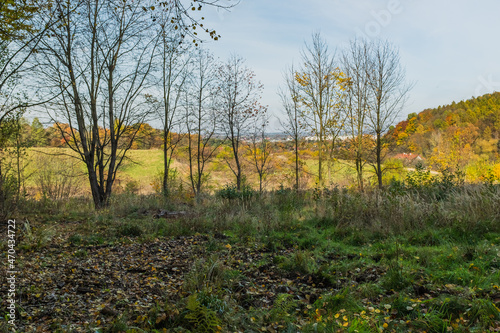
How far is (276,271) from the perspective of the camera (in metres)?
4.53

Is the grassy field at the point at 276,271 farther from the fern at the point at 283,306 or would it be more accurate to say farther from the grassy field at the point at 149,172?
the grassy field at the point at 149,172

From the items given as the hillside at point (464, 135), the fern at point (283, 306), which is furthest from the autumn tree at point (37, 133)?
the hillside at point (464, 135)

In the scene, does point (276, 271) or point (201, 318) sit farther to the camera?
point (276, 271)

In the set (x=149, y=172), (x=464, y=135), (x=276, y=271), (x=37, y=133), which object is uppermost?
(x=464, y=135)

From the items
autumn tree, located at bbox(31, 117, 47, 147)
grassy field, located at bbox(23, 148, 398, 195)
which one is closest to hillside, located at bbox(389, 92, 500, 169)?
grassy field, located at bbox(23, 148, 398, 195)

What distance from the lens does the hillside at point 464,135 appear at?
87.5 feet

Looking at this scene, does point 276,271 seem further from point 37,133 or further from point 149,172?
point 149,172

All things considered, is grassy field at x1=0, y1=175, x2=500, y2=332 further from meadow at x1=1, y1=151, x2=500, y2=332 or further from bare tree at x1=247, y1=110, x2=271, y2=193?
bare tree at x1=247, y1=110, x2=271, y2=193

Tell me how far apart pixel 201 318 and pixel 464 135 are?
112 feet

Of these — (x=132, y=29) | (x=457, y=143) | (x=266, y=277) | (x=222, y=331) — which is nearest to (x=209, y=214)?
(x=266, y=277)

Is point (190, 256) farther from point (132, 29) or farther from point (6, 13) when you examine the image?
point (132, 29)

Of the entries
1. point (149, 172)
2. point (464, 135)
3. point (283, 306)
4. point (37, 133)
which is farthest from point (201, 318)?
point (464, 135)

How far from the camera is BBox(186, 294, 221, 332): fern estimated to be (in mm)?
2717

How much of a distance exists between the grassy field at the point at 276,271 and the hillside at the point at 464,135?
60.9 ft
